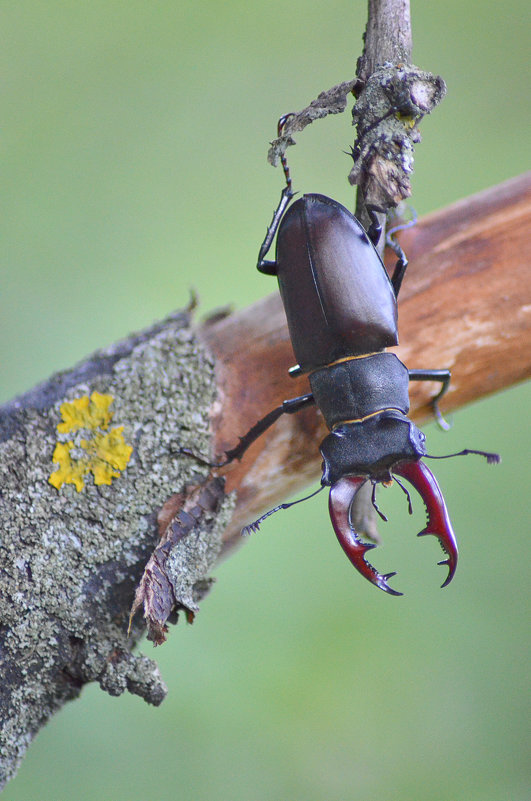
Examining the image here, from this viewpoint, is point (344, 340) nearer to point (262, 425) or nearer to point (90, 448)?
point (262, 425)

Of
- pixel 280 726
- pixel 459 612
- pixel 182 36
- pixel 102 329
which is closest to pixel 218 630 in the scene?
pixel 280 726

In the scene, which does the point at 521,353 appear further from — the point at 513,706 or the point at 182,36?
the point at 182,36

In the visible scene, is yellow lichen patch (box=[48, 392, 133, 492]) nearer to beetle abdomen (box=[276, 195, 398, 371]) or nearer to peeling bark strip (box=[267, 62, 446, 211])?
beetle abdomen (box=[276, 195, 398, 371])

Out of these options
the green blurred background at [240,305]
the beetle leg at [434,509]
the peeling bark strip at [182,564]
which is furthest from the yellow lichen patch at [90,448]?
the green blurred background at [240,305]

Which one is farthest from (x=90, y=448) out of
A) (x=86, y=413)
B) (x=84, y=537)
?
(x=84, y=537)

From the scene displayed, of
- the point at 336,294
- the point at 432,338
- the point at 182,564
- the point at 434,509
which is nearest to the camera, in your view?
the point at 434,509
